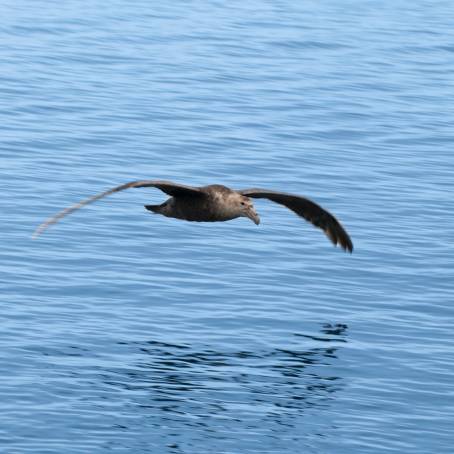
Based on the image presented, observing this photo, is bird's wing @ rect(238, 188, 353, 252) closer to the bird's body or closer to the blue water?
the bird's body

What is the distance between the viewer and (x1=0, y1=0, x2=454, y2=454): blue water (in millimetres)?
28266

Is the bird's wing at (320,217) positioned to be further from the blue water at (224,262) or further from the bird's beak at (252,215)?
the blue water at (224,262)

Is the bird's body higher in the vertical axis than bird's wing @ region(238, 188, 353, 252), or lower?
higher

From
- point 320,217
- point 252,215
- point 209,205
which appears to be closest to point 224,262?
point 320,217

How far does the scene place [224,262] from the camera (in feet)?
119

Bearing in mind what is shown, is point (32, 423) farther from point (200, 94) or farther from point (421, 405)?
point (200, 94)

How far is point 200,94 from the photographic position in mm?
54500

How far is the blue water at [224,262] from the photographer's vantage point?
2827cm

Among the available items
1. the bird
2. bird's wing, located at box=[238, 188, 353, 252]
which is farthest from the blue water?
the bird

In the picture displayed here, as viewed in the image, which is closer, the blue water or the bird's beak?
the bird's beak

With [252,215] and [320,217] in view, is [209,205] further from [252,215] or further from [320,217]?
[320,217]

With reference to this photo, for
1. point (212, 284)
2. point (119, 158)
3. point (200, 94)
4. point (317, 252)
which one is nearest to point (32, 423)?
point (212, 284)

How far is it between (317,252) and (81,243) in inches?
217

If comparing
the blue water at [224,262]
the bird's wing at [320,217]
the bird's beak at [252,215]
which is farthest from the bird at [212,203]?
the blue water at [224,262]
